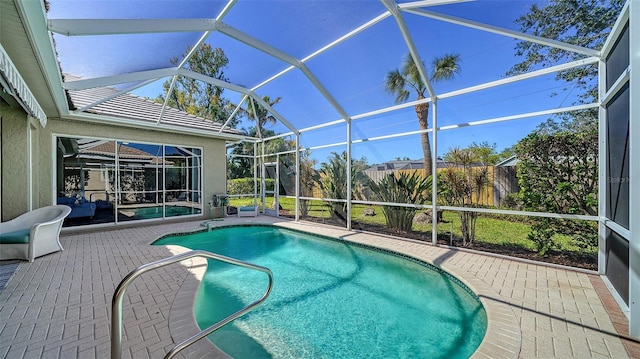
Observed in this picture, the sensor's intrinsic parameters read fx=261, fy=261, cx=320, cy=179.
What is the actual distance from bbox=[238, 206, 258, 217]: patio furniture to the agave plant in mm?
6274

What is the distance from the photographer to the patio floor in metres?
2.74

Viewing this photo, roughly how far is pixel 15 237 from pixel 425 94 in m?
10.3

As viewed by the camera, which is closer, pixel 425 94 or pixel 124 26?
pixel 124 26

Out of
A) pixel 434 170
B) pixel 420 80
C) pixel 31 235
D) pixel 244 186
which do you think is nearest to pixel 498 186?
pixel 434 170

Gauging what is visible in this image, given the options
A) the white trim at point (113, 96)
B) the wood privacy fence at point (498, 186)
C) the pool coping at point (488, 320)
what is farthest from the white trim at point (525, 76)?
the white trim at point (113, 96)

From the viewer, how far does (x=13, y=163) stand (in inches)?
254

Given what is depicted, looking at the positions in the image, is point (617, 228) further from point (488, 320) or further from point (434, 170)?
point (434, 170)

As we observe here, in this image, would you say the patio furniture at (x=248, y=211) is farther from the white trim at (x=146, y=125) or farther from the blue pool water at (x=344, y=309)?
the blue pool water at (x=344, y=309)

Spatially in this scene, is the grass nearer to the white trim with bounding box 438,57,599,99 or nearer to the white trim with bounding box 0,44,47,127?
the white trim with bounding box 438,57,599,99

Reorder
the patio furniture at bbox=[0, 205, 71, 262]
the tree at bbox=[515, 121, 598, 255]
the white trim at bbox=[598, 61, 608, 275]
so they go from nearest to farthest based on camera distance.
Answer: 1. the white trim at bbox=[598, 61, 608, 275]
2. the tree at bbox=[515, 121, 598, 255]
3. the patio furniture at bbox=[0, 205, 71, 262]

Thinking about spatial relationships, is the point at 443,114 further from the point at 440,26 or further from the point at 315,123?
the point at 315,123

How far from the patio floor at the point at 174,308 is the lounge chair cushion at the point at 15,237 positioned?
1.47 ft

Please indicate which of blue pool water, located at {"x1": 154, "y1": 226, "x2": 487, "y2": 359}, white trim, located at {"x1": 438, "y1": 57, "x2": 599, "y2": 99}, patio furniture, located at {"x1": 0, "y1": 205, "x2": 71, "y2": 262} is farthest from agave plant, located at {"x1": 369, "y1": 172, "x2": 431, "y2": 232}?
patio furniture, located at {"x1": 0, "y1": 205, "x2": 71, "y2": 262}

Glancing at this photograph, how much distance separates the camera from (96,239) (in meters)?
7.72
